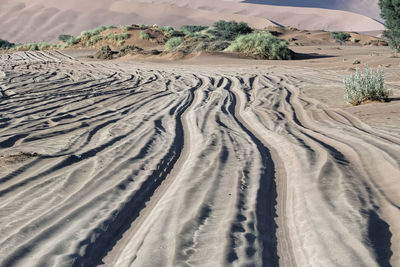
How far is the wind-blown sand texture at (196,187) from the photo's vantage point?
11.5 ft

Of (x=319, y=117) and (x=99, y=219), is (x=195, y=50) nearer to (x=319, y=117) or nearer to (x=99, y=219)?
(x=319, y=117)

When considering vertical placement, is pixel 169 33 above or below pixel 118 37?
above

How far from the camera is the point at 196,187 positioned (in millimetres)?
4871

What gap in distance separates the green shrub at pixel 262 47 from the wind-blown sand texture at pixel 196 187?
50.8 feet

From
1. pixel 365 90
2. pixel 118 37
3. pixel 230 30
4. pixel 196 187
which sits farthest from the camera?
pixel 230 30

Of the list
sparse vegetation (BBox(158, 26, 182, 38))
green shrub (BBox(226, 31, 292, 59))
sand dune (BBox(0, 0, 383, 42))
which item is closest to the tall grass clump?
green shrub (BBox(226, 31, 292, 59))

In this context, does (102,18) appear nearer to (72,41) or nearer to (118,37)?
(72,41)

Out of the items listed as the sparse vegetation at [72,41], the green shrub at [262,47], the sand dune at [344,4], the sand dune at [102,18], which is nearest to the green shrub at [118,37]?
the sparse vegetation at [72,41]

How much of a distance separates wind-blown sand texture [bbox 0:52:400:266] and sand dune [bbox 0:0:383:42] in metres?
75.6

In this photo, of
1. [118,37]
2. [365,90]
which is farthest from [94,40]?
[365,90]

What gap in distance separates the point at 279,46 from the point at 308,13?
10615 cm

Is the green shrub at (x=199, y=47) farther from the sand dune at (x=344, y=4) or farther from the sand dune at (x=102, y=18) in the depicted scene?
the sand dune at (x=344, y=4)

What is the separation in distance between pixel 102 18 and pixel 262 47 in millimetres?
76208

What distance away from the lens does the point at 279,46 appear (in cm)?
2486
